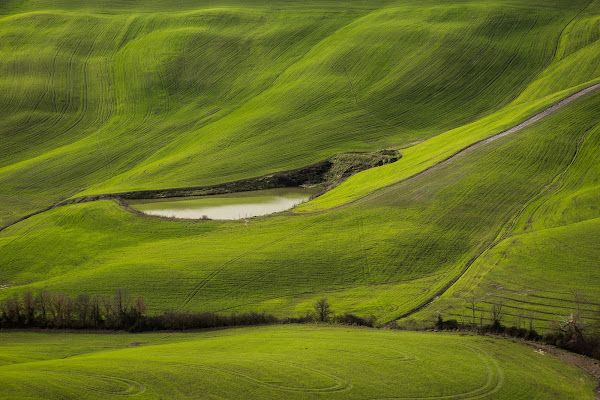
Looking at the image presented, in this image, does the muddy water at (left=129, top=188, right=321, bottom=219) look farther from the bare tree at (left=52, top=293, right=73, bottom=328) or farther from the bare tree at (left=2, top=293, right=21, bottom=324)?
the bare tree at (left=2, top=293, right=21, bottom=324)

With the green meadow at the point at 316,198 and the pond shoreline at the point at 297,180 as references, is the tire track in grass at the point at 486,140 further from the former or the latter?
the pond shoreline at the point at 297,180

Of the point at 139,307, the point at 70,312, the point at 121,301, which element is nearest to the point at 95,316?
the point at 70,312

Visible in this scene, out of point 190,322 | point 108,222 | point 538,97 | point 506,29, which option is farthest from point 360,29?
point 190,322

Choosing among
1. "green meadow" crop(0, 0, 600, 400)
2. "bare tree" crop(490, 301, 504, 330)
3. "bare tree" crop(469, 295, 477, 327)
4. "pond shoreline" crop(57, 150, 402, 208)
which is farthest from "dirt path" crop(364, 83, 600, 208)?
"bare tree" crop(490, 301, 504, 330)

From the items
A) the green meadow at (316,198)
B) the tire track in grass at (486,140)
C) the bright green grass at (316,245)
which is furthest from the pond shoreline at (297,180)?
the tire track in grass at (486,140)

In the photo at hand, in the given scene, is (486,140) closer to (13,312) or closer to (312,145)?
(312,145)
